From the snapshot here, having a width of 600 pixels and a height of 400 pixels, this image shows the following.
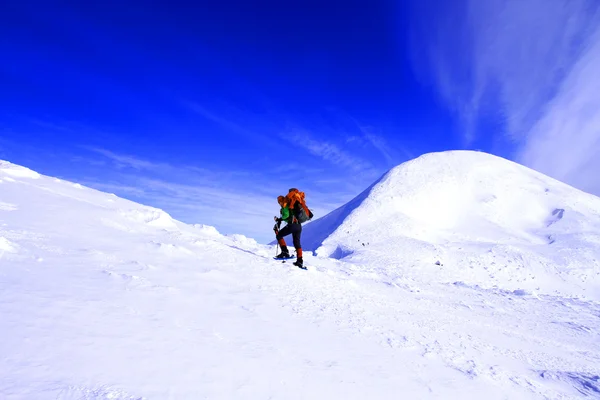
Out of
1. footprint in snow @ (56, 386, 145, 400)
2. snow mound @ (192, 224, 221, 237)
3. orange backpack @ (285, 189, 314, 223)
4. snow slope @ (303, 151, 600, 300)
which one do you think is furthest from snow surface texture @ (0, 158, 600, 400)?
snow slope @ (303, 151, 600, 300)

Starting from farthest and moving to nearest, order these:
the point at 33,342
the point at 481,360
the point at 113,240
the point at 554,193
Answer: the point at 554,193, the point at 113,240, the point at 481,360, the point at 33,342

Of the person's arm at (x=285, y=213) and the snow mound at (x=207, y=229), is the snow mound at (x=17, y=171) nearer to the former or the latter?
the snow mound at (x=207, y=229)

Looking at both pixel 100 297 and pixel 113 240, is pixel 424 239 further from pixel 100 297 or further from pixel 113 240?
pixel 100 297

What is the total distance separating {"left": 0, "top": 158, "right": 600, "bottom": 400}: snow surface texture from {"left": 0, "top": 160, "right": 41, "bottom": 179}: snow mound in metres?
3.00

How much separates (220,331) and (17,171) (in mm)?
12996

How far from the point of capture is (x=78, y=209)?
9773 mm

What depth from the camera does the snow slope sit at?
23438 mm

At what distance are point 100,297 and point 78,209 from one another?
644 centimetres

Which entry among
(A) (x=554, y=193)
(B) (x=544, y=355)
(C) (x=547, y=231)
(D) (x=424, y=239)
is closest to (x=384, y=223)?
(D) (x=424, y=239)

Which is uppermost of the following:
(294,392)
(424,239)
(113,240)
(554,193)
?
(554,193)

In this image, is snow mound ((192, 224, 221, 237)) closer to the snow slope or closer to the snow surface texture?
the snow surface texture

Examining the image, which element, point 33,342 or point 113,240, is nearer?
point 33,342

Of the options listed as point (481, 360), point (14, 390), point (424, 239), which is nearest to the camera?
point (14, 390)

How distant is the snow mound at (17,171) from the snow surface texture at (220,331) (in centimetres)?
300
